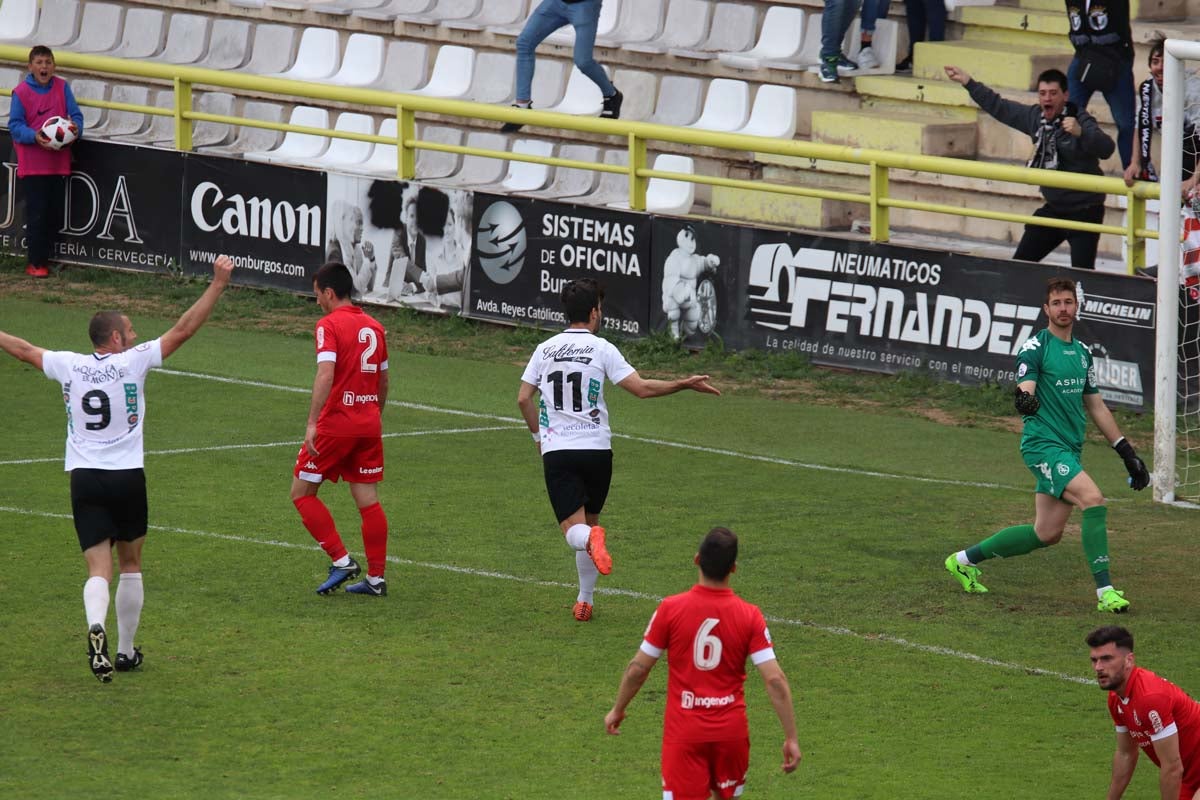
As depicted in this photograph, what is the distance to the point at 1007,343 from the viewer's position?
16.7 meters

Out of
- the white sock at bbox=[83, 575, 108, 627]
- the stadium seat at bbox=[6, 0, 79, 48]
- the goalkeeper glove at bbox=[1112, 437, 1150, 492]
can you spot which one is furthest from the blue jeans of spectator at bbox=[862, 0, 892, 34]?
the white sock at bbox=[83, 575, 108, 627]

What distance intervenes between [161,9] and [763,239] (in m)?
13.0

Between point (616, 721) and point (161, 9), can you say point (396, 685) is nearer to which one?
point (616, 721)

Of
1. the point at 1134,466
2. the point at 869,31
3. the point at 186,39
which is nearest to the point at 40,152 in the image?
the point at 186,39

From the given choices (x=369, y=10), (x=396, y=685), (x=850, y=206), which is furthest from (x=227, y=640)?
(x=369, y=10)

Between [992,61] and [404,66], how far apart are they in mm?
8156

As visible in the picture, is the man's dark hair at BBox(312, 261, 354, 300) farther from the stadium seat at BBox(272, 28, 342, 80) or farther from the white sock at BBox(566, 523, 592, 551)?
the stadium seat at BBox(272, 28, 342, 80)

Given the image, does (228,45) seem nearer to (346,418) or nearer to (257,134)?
(257,134)

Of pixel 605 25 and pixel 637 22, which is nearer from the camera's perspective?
pixel 637 22

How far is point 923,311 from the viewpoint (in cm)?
1719

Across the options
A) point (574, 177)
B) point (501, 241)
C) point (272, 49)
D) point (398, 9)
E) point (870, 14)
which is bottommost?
point (501, 241)

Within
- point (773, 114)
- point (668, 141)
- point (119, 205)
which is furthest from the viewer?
point (119, 205)

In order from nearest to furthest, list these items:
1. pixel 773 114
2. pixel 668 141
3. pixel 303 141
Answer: pixel 668 141, pixel 773 114, pixel 303 141

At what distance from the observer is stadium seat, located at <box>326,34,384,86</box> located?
82.2 feet
